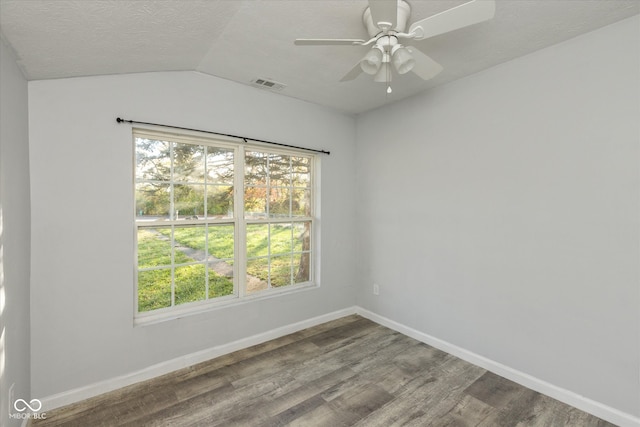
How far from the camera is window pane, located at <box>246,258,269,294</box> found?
3.10m

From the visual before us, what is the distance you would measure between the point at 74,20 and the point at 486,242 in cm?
326

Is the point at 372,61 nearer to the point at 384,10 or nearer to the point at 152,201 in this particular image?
the point at 384,10

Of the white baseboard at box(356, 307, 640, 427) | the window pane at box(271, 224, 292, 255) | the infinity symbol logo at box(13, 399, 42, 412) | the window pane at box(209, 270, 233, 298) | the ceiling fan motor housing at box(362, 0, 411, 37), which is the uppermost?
the ceiling fan motor housing at box(362, 0, 411, 37)

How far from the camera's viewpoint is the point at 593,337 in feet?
6.73

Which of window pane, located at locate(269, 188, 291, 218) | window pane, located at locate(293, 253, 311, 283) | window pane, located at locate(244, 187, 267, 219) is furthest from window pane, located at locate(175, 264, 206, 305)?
window pane, located at locate(293, 253, 311, 283)

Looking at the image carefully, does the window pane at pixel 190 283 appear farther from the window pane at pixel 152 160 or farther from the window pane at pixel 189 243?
the window pane at pixel 152 160

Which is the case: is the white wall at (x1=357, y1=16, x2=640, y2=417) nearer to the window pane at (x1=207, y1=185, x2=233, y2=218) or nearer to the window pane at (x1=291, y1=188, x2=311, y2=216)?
the window pane at (x1=291, y1=188, x2=311, y2=216)

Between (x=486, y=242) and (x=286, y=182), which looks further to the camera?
(x=286, y=182)

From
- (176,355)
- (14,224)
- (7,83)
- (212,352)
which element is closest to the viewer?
(7,83)

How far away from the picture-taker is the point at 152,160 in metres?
2.54

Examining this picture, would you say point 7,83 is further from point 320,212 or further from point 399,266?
point 399,266

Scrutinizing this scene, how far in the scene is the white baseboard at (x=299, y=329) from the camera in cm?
202

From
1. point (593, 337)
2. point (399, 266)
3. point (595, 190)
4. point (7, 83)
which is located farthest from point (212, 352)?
point (595, 190)

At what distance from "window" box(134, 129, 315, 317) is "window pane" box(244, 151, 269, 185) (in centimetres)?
1
